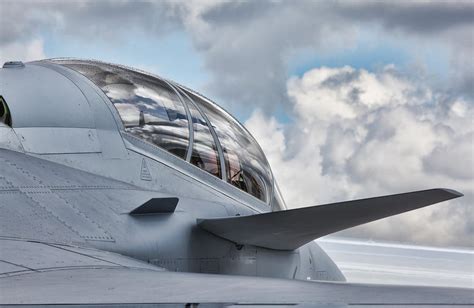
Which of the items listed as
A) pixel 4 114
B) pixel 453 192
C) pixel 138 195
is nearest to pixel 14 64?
pixel 4 114

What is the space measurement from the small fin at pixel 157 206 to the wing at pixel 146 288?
1.98 meters

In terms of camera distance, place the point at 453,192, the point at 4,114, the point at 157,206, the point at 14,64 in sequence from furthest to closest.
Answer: the point at 14,64 → the point at 4,114 → the point at 157,206 → the point at 453,192

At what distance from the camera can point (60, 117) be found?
8586 millimetres

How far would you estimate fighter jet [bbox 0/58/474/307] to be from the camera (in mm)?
6285

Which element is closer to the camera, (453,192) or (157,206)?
(453,192)

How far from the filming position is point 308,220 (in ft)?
27.2

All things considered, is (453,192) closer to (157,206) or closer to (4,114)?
(157,206)

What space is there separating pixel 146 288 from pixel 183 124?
4.53 m

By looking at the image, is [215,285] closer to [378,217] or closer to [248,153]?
[378,217]

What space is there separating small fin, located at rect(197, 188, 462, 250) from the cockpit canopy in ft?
2.68

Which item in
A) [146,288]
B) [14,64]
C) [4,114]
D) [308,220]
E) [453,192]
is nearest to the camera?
[146,288]

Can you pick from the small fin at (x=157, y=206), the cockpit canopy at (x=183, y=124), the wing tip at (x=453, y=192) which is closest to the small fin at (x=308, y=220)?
the wing tip at (x=453, y=192)

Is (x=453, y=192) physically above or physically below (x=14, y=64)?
below

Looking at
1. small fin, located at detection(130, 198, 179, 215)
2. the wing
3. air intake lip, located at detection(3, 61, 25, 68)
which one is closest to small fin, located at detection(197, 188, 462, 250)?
small fin, located at detection(130, 198, 179, 215)
